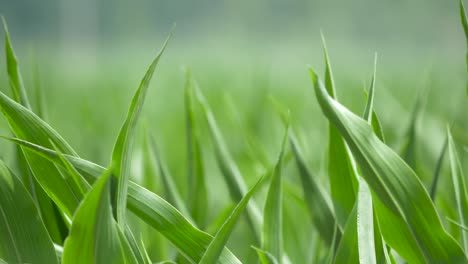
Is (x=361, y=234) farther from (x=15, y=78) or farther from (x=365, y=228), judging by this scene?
(x=15, y=78)

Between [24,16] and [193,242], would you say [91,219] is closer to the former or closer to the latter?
[193,242]

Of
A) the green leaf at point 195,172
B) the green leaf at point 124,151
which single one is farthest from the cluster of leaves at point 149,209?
the green leaf at point 195,172

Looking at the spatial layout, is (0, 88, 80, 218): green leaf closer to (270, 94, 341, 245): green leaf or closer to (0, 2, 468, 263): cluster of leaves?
(0, 2, 468, 263): cluster of leaves

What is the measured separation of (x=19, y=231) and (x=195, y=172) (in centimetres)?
15

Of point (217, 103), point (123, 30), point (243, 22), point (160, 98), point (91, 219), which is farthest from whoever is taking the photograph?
point (243, 22)

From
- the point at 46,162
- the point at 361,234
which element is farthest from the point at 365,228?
the point at 46,162

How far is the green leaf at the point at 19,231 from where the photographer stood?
0.18m

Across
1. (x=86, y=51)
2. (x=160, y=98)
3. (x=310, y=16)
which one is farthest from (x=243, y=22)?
(x=160, y=98)

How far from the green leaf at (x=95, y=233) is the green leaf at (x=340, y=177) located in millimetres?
112

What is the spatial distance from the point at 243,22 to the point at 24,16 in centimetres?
138

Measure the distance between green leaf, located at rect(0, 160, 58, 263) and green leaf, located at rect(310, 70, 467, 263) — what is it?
11cm

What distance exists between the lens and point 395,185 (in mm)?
194

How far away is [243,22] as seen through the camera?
3.54m

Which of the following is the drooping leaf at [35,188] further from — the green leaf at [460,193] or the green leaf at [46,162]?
the green leaf at [460,193]
